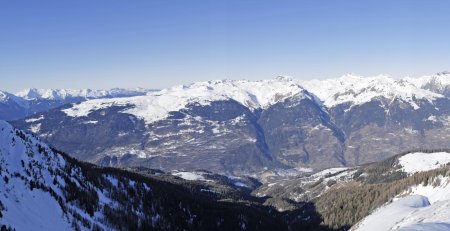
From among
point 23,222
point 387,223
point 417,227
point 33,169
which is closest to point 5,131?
point 33,169

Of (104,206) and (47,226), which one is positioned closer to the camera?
(47,226)

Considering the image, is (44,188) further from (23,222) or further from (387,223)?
(387,223)

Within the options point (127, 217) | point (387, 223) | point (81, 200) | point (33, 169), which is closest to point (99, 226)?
point (81, 200)

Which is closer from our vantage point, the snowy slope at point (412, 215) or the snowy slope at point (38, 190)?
the snowy slope at point (412, 215)

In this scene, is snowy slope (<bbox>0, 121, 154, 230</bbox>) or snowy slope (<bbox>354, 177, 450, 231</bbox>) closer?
snowy slope (<bbox>354, 177, 450, 231</bbox>)

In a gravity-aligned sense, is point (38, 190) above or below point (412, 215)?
Result: above

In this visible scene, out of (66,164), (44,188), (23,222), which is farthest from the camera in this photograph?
(66,164)

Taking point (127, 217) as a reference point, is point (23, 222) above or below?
above

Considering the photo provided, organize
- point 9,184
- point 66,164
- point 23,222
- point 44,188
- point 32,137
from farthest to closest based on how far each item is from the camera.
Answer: point 66,164, point 32,137, point 44,188, point 9,184, point 23,222

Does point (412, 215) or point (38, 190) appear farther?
point (38, 190)

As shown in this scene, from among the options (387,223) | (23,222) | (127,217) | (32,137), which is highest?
(32,137)
